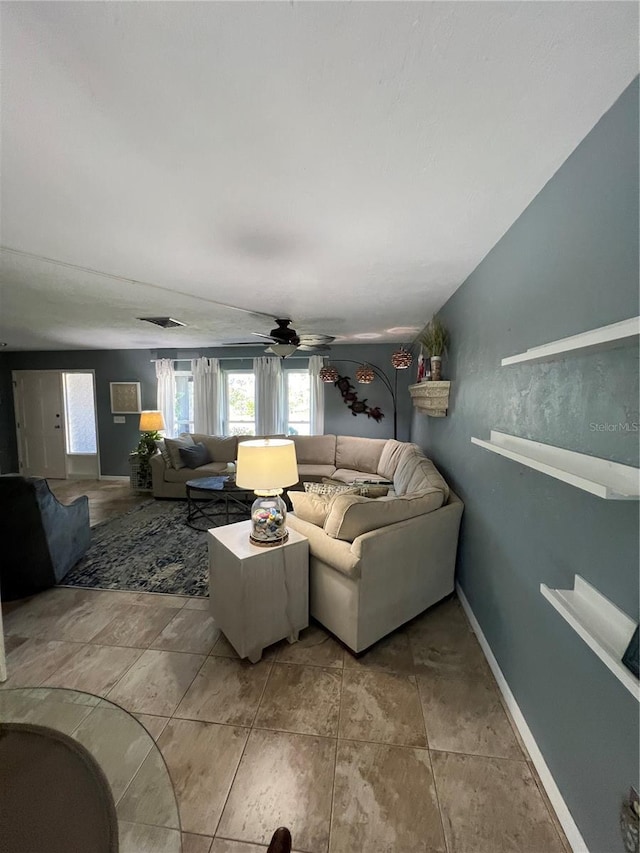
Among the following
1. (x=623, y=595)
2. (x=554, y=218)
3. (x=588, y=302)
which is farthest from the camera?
(x=554, y=218)

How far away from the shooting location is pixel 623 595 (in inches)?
33.2

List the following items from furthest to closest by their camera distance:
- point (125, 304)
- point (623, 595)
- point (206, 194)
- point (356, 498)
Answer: point (125, 304), point (356, 498), point (206, 194), point (623, 595)

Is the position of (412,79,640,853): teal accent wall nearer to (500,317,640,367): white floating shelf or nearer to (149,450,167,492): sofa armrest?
(500,317,640,367): white floating shelf

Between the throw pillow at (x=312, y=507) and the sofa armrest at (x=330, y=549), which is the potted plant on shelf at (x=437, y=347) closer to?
the throw pillow at (x=312, y=507)

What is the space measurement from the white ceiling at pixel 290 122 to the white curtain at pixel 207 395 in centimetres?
340

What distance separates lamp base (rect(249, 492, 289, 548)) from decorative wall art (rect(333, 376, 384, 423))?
3.57 m

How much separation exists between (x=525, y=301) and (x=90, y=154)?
1746mm

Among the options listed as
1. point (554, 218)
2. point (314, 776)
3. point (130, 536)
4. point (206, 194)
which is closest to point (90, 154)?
point (206, 194)

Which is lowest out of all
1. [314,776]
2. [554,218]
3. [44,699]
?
[314,776]

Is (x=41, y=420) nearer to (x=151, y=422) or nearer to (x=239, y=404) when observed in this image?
(x=151, y=422)

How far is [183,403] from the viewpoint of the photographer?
5.63m

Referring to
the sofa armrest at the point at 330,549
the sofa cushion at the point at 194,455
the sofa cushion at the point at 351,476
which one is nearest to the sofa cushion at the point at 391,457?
the sofa cushion at the point at 351,476

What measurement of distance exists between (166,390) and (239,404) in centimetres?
128

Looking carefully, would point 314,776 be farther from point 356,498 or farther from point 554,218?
point 554,218
